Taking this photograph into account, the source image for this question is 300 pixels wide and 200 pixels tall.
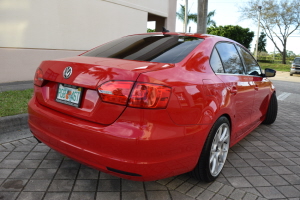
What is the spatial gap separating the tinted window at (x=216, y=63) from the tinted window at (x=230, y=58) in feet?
0.38

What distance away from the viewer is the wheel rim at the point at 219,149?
2660mm

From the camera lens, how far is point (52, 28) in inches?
330

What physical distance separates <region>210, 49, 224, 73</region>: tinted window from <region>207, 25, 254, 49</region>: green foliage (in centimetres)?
3829

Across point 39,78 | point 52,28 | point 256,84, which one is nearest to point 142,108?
point 39,78

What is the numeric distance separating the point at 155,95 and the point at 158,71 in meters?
0.23

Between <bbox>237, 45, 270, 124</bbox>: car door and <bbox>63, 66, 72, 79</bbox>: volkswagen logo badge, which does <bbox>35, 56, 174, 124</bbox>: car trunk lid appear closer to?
<bbox>63, 66, 72, 79</bbox>: volkswagen logo badge

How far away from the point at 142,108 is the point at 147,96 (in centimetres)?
10

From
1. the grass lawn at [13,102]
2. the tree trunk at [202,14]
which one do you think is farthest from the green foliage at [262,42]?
the grass lawn at [13,102]

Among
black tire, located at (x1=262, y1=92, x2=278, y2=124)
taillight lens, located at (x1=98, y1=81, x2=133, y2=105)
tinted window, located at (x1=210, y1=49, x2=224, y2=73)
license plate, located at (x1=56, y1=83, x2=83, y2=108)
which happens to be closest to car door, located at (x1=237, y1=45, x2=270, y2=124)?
black tire, located at (x1=262, y1=92, x2=278, y2=124)

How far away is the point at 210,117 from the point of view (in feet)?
7.85

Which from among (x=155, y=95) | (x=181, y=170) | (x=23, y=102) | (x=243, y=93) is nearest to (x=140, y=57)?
(x=155, y=95)

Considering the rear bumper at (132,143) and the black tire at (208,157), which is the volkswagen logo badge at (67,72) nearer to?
the rear bumper at (132,143)

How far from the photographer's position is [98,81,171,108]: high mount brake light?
1930 millimetres

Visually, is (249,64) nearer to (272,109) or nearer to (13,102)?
(272,109)
